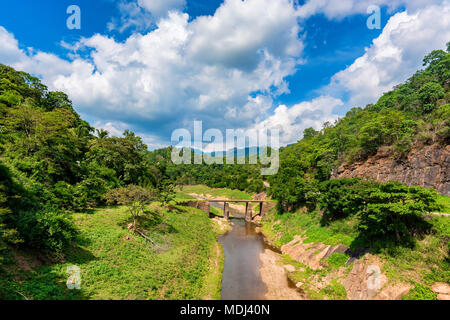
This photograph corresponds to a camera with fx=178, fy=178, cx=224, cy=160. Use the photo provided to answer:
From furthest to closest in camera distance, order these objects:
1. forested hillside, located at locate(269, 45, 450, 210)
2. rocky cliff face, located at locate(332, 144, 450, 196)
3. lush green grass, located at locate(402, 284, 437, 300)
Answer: forested hillside, located at locate(269, 45, 450, 210)
rocky cliff face, located at locate(332, 144, 450, 196)
lush green grass, located at locate(402, 284, 437, 300)

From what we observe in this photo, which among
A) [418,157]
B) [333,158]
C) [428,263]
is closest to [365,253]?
[428,263]

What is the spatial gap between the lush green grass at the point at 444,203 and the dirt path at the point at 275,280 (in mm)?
16434

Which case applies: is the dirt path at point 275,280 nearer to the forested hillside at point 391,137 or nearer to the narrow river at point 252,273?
the narrow river at point 252,273

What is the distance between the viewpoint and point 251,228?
42.8 m

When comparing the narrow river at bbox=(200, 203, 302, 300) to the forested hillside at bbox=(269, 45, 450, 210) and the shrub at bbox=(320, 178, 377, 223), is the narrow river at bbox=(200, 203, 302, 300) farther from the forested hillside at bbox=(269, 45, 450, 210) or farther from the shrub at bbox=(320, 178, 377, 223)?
the forested hillside at bbox=(269, 45, 450, 210)

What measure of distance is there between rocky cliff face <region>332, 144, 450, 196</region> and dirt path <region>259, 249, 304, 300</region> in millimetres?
21833

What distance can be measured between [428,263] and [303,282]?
1084cm

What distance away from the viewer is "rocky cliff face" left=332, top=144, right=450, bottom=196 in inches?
880

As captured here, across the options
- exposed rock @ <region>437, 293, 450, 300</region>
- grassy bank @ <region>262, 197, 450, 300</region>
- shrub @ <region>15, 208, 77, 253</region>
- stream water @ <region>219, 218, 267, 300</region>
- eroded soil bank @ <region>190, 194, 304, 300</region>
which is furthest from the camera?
stream water @ <region>219, 218, 267, 300</region>

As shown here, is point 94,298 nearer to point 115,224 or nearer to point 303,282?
point 115,224

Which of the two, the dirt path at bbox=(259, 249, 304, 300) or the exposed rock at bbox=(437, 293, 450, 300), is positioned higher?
the exposed rock at bbox=(437, 293, 450, 300)

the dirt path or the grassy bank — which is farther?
the dirt path

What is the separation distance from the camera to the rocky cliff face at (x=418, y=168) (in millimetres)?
22359

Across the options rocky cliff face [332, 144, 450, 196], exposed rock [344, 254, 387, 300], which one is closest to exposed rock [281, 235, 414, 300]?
exposed rock [344, 254, 387, 300]
